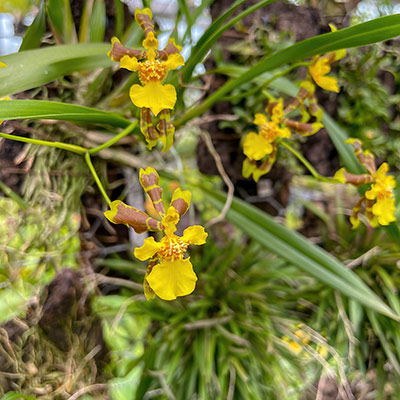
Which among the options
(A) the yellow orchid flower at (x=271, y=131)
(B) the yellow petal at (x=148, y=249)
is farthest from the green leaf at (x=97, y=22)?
(B) the yellow petal at (x=148, y=249)

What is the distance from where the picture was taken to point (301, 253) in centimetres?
58

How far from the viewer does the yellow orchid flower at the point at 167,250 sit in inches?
14.2

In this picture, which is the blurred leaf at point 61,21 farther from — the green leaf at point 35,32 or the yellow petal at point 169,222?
the yellow petal at point 169,222

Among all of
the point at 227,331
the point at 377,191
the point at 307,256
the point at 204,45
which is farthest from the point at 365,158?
the point at 227,331

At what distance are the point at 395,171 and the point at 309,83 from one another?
1.67ft

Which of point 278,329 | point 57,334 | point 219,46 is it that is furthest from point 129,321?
A: point 219,46

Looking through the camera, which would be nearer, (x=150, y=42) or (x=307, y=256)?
(x=150, y=42)

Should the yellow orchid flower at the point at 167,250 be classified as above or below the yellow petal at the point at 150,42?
below

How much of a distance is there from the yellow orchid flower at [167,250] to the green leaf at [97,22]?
347 mm

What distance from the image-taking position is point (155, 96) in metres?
0.40

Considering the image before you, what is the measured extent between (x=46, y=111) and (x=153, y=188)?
139 mm

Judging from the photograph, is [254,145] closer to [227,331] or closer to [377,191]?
[377,191]

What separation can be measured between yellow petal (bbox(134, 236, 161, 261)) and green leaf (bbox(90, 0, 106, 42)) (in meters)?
0.40

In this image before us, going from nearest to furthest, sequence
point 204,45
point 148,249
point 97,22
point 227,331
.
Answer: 1. point 148,249
2. point 204,45
3. point 97,22
4. point 227,331
